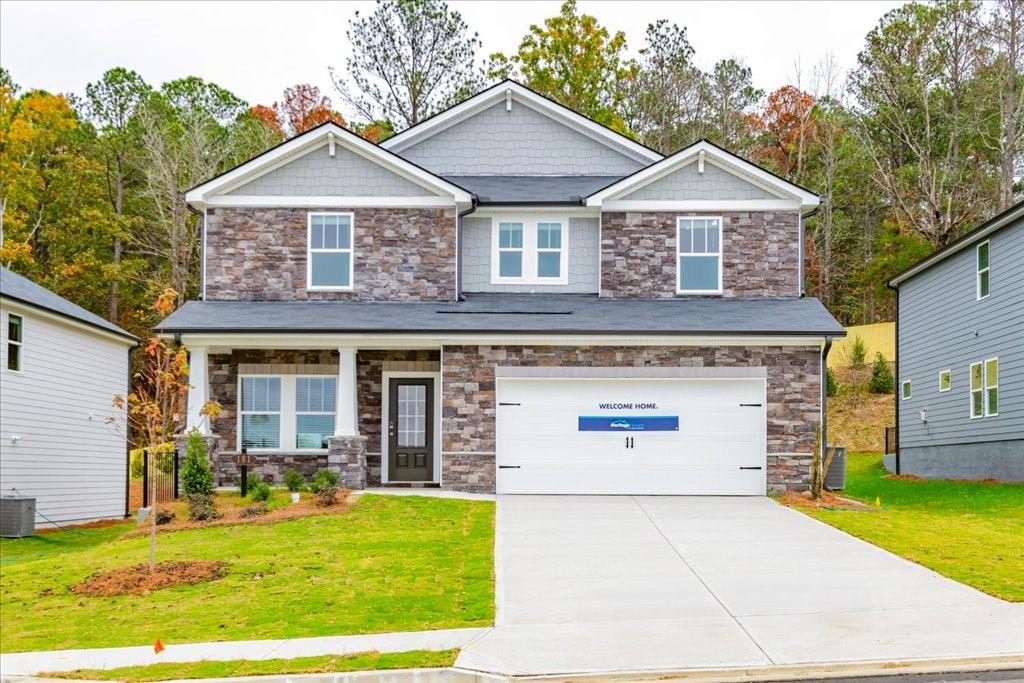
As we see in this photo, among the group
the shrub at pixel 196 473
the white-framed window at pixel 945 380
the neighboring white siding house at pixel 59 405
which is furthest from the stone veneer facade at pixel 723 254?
the neighboring white siding house at pixel 59 405

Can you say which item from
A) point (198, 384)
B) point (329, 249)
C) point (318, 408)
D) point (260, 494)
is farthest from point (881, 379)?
point (260, 494)

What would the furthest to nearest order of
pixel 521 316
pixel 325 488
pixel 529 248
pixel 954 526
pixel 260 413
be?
pixel 529 248 < pixel 260 413 < pixel 521 316 < pixel 325 488 < pixel 954 526

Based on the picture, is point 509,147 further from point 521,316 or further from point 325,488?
point 325,488

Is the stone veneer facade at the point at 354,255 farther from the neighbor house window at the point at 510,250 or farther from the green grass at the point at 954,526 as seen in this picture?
the green grass at the point at 954,526

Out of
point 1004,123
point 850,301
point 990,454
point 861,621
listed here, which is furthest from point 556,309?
point 850,301

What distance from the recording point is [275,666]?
31.9 feet

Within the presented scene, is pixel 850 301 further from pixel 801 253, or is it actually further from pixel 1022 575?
pixel 1022 575

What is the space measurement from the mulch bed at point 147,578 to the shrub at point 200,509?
337cm

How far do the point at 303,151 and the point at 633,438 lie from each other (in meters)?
8.92

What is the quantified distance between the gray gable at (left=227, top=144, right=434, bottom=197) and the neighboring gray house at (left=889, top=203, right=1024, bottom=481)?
40.8 feet

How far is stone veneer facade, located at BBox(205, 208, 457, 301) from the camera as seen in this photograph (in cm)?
2261

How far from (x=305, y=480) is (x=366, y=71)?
23975mm

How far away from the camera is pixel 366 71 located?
41.7 meters

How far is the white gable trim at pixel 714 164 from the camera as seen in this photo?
22.7 m
